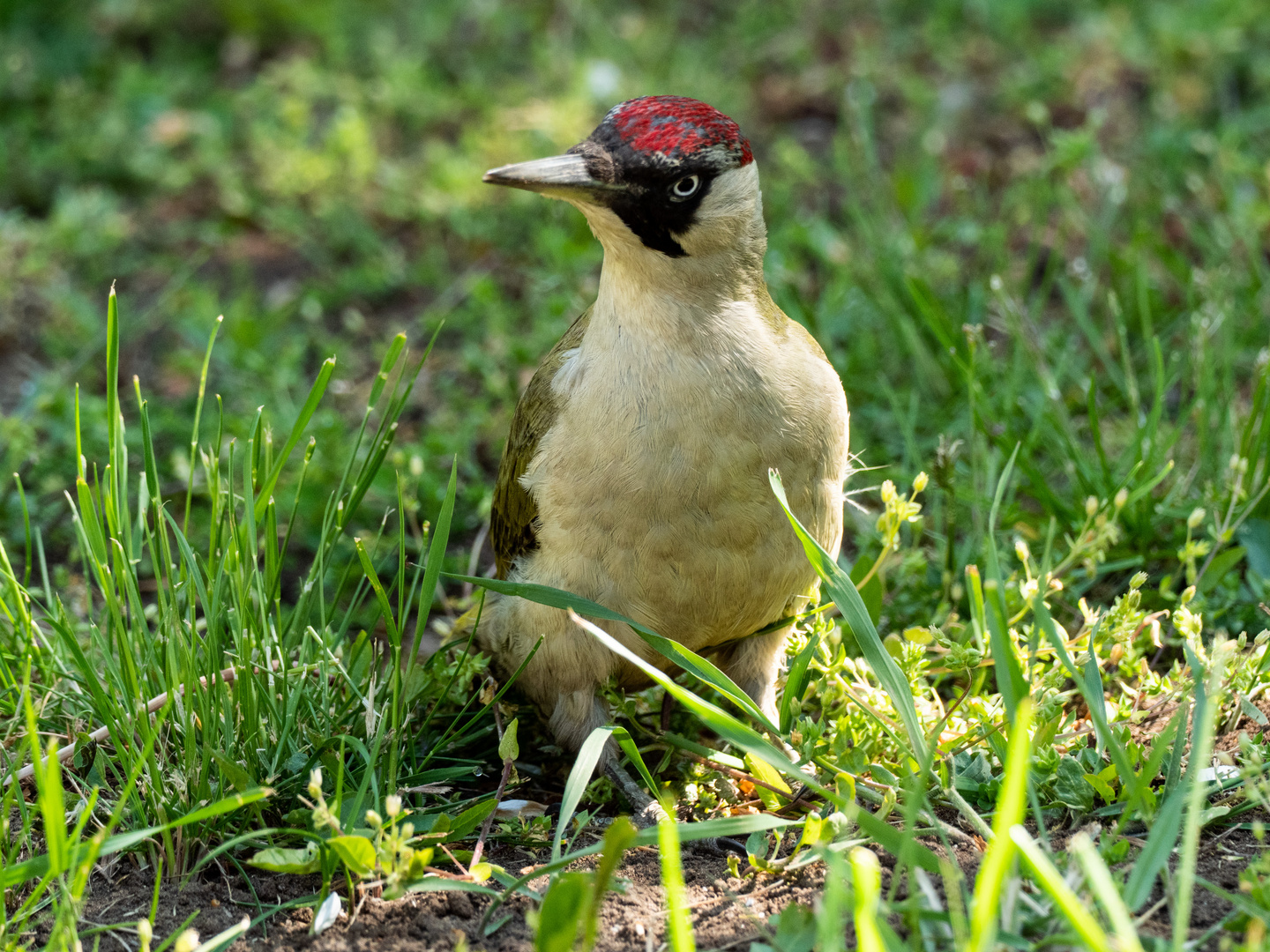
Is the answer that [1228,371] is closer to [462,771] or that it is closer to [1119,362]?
[1119,362]

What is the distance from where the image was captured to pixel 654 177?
2.90m

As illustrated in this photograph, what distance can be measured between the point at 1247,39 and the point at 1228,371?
2.95 metres

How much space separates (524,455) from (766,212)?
2.69 meters

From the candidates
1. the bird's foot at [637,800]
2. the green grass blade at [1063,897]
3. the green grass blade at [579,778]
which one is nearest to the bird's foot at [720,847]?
the bird's foot at [637,800]

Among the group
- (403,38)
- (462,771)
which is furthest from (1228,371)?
(403,38)

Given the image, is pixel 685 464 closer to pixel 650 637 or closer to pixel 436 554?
pixel 650 637

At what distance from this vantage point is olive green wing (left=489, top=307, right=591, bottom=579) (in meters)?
3.24

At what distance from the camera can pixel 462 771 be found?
10.1ft

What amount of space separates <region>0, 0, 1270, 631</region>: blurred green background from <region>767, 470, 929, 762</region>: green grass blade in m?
0.89

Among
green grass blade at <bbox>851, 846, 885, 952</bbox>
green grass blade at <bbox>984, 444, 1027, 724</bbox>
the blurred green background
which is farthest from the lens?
the blurred green background

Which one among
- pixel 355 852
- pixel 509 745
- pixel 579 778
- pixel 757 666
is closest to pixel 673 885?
pixel 579 778

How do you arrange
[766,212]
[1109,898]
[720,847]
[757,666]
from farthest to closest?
[766,212], [757,666], [720,847], [1109,898]

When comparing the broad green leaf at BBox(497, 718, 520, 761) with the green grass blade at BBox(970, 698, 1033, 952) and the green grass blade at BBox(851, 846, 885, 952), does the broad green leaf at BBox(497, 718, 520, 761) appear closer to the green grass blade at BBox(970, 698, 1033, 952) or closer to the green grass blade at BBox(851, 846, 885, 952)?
the green grass blade at BBox(851, 846, 885, 952)

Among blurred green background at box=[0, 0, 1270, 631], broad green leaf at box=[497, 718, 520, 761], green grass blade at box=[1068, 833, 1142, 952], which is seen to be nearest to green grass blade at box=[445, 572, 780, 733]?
broad green leaf at box=[497, 718, 520, 761]
